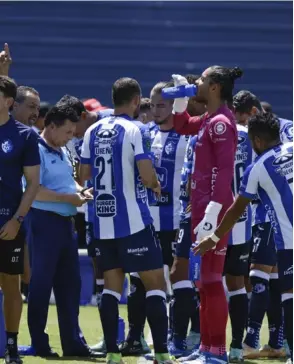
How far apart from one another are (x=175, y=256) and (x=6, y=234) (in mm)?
1590

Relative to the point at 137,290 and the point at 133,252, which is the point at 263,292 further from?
the point at 133,252

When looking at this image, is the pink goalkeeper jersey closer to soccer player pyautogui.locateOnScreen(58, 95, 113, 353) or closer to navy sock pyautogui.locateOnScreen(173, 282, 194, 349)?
navy sock pyautogui.locateOnScreen(173, 282, 194, 349)

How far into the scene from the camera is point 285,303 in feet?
22.6

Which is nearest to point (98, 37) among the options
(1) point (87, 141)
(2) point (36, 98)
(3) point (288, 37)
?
(3) point (288, 37)

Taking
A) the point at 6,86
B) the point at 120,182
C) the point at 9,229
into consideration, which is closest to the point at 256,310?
the point at 120,182

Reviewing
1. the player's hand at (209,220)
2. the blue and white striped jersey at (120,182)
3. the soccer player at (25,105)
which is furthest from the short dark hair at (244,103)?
the player's hand at (209,220)

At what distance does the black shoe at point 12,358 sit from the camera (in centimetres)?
733

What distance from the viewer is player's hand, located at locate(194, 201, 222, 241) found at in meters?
6.95

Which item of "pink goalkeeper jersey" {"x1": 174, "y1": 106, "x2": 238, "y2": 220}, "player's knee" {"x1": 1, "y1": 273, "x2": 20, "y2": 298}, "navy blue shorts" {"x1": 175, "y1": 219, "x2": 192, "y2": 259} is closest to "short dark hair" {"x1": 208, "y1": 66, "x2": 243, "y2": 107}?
"pink goalkeeper jersey" {"x1": 174, "y1": 106, "x2": 238, "y2": 220}

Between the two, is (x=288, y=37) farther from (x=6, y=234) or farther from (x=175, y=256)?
(x=6, y=234)

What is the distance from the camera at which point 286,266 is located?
22.0 ft

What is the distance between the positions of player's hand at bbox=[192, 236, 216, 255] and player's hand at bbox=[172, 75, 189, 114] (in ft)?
3.76

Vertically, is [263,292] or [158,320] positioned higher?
[263,292]

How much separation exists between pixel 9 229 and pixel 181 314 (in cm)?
170
